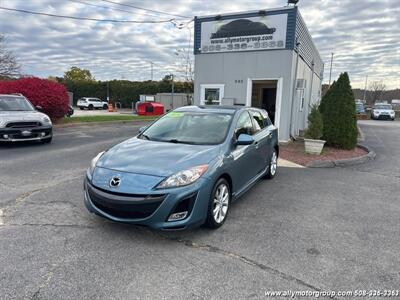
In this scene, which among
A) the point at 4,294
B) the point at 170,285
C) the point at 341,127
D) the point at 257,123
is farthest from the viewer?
the point at 341,127

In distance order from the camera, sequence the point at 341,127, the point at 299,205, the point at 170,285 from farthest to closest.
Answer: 1. the point at 341,127
2. the point at 299,205
3. the point at 170,285

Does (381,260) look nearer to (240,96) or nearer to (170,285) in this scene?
(170,285)

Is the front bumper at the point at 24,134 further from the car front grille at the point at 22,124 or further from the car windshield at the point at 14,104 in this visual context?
the car windshield at the point at 14,104

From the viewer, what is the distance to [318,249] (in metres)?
3.48

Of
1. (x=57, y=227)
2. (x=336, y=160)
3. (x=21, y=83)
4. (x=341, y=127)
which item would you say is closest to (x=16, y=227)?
(x=57, y=227)

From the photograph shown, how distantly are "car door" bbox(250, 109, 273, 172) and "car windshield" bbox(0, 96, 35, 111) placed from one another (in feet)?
25.2

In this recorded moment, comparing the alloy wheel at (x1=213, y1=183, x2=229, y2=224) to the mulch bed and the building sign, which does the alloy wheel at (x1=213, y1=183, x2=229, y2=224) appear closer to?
the mulch bed

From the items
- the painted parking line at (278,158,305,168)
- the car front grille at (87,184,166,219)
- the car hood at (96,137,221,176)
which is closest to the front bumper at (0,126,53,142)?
the car hood at (96,137,221,176)

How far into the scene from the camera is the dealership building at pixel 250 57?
10.7 metres

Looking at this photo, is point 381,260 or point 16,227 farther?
point 16,227

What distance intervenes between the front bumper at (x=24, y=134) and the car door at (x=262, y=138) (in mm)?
6866

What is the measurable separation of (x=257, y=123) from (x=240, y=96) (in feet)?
20.3

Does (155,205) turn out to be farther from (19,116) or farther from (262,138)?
(19,116)

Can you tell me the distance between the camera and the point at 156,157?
12.4 ft
